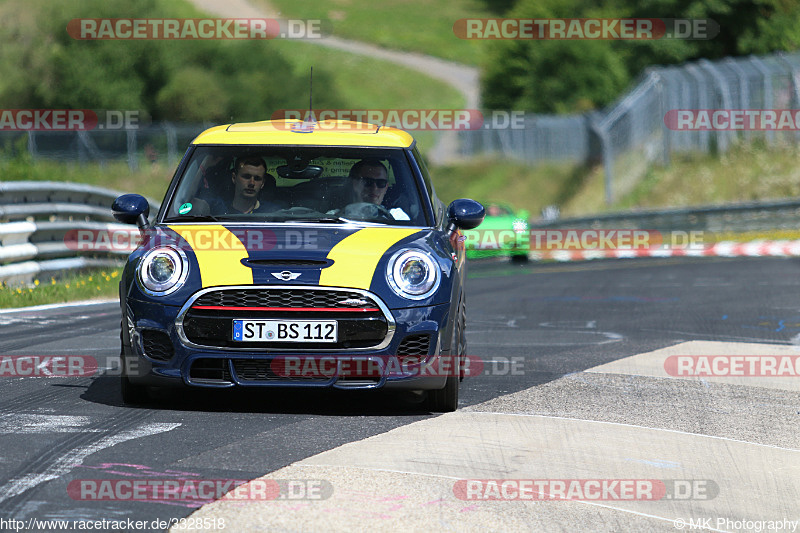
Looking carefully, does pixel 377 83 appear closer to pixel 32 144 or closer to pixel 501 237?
pixel 32 144

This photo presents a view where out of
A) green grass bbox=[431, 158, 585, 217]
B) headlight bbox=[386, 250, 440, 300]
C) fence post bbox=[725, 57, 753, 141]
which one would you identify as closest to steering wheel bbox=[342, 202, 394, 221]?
headlight bbox=[386, 250, 440, 300]

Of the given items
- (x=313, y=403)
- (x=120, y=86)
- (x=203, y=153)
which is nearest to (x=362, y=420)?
(x=313, y=403)

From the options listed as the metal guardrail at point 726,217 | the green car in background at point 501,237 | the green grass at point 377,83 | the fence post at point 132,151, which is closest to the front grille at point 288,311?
the green car in background at point 501,237

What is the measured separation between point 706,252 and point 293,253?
63.9ft

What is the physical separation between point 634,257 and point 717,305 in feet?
35.6

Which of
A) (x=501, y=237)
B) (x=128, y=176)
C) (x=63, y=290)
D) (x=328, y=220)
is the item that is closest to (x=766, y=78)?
(x=501, y=237)

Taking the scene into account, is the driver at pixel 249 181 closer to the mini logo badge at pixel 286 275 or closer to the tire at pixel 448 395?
the mini logo badge at pixel 286 275

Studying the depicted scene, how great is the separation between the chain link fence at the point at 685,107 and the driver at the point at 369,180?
26.2 meters

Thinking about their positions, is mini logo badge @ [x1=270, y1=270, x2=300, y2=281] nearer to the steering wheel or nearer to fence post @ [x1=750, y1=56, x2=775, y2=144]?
the steering wheel

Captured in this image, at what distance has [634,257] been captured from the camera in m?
25.1

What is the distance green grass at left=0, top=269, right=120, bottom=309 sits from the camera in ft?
43.7

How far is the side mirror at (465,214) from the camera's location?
8.13m

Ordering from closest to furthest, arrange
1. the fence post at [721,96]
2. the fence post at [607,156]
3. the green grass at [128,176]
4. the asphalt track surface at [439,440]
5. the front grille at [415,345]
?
the asphalt track surface at [439,440]
the front grille at [415,345]
the fence post at [721,96]
the fence post at [607,156]
the green grass at [128,176]

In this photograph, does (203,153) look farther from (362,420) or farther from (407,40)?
(407,40)
